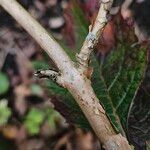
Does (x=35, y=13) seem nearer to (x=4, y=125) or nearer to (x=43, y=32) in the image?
(x=4, y=125)

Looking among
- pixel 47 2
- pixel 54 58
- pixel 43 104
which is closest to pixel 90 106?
pixel 54 58

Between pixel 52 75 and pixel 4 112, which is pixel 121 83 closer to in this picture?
pixel 52 75

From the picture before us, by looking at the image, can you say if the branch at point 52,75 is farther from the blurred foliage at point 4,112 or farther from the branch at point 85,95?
the blurred foliage at point 4,112

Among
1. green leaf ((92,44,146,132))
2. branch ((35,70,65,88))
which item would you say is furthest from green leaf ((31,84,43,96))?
branch ((35,70,65,88))

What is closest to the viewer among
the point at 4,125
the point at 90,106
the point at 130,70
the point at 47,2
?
the point at 90,106

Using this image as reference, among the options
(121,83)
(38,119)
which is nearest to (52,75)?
(121,83)
